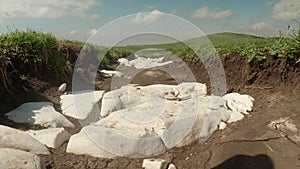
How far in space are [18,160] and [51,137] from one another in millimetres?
1052

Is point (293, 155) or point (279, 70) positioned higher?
point (279, 70)

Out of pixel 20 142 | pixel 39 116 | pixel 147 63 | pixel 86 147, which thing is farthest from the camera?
pixel 147 63

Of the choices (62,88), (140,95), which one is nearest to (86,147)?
(140,95)

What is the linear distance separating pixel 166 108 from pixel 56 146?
6.33 ft

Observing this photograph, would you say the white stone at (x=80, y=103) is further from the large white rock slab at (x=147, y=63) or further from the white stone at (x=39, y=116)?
the large white rock slab at (x=147, y=63)

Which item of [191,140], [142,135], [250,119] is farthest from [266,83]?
[142,135]

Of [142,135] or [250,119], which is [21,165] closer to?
[142,135]

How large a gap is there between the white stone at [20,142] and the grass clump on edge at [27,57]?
2.02 meters

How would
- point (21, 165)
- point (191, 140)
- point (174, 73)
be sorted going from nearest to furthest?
point (21, 165), point (191, 140), point (174, 73)

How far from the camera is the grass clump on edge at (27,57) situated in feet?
18.3

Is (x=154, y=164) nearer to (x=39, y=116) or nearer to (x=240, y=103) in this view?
(x=240, y=103)

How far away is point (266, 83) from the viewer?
17.6 ft

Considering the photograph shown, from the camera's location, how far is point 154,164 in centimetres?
342

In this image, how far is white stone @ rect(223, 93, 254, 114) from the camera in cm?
477
